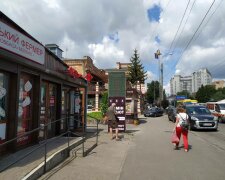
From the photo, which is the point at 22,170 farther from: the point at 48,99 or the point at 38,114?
the point at 48,99

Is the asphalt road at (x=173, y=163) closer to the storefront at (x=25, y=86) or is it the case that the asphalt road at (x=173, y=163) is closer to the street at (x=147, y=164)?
the street at (x=147, y=164)

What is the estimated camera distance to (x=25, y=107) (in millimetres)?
10148

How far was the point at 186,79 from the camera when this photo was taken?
13625 cm

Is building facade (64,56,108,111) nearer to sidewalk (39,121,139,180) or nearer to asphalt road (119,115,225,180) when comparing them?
asphalt road (119,115,225,180)

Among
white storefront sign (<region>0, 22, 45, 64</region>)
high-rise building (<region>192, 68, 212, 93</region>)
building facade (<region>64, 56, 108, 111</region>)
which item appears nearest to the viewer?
white storefront sign (<region>0, 22, 45, 64</region>)

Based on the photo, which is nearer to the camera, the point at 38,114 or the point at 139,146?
the point at 38,114

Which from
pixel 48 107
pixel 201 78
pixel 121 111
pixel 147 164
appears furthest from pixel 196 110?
pixel 201 78

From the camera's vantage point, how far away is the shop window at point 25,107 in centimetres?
978

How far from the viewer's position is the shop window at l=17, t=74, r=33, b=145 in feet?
32.1

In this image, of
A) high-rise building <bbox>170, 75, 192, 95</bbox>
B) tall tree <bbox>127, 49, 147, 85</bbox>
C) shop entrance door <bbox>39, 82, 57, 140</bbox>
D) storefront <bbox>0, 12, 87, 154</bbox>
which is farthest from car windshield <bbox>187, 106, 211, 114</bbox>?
high-rise building <bbox>170, 75, 192, 95</bbox>

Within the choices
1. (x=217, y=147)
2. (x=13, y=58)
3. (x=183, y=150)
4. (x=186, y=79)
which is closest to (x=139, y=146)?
(x=183, y=150)

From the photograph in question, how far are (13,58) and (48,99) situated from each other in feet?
14.2

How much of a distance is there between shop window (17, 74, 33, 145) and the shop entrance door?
3.87 ft

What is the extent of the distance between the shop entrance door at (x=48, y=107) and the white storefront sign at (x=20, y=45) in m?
1.79
